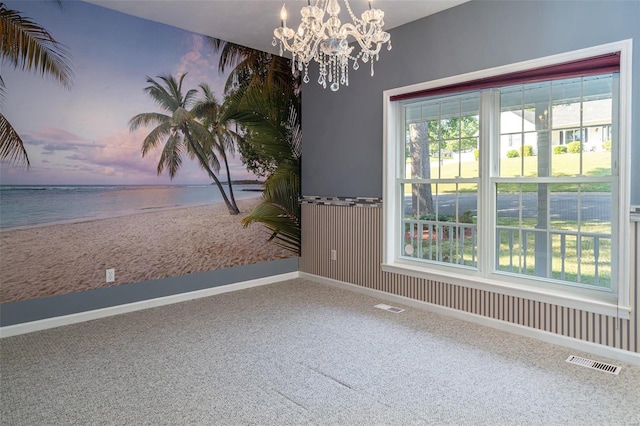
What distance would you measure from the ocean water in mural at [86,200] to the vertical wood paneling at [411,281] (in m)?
1.35

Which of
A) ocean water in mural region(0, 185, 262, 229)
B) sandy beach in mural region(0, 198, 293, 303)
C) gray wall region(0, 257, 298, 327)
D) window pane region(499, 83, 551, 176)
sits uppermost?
window pane region(499, 83, 551, 176)

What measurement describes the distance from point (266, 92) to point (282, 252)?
195 cm

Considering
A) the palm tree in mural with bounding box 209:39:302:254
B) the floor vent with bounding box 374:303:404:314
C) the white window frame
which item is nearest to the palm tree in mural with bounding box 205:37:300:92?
the palm tree in mural with bounding box 209:39:302:254

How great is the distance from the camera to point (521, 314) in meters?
3.15

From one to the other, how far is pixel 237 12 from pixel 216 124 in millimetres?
1190

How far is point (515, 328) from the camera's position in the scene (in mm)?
3176

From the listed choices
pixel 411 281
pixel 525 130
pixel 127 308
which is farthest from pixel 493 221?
pixel 127 308

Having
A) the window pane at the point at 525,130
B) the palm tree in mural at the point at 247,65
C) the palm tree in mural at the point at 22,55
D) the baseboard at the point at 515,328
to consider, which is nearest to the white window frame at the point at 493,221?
the window pane at the point at 525,130

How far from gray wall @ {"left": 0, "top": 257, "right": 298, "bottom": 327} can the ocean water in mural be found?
2.20 ft

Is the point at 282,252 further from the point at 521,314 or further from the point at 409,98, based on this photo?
the point at 521,314

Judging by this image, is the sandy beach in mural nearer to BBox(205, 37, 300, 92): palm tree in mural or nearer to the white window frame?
BBox(205, 37, 300, 92): palm tree in mural

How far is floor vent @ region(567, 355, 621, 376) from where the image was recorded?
2543 mm

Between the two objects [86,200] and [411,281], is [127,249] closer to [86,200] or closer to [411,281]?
[86,200]

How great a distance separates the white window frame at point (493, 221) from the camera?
2.64 m
